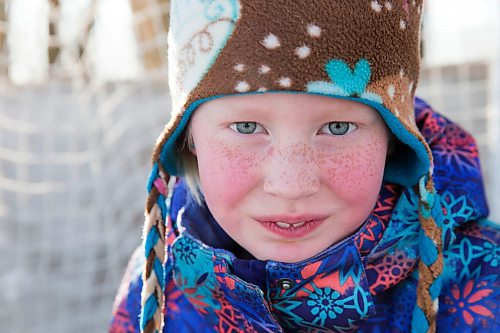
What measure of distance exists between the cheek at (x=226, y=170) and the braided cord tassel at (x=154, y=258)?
16cm

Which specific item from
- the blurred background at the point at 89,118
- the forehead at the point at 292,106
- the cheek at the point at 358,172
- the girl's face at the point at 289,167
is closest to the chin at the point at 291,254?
the girl's face at the point at 289,167

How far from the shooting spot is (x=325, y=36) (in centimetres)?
110

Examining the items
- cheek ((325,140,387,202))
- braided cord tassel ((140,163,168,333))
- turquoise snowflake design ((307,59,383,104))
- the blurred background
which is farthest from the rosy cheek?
the blurred background

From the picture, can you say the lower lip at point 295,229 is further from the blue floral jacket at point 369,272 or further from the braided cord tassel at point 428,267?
the braided cord tassel at point 428,267

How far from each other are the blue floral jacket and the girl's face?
0.16ft

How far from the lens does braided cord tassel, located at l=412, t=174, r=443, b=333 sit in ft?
3.94

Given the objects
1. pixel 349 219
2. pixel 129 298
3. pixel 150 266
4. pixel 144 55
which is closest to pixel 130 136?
pixel 144 55

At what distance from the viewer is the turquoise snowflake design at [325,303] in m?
1.23

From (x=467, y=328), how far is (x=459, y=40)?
6.03 ft

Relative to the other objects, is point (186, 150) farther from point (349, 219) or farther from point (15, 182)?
point (15, 182)

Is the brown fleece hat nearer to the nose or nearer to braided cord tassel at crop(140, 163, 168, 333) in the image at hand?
the nose

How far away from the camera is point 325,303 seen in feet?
4.05

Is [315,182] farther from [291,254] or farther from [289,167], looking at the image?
[291,254]

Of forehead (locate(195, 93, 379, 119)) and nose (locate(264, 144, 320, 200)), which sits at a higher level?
forehead (locate(195, 93, 379, 119))
